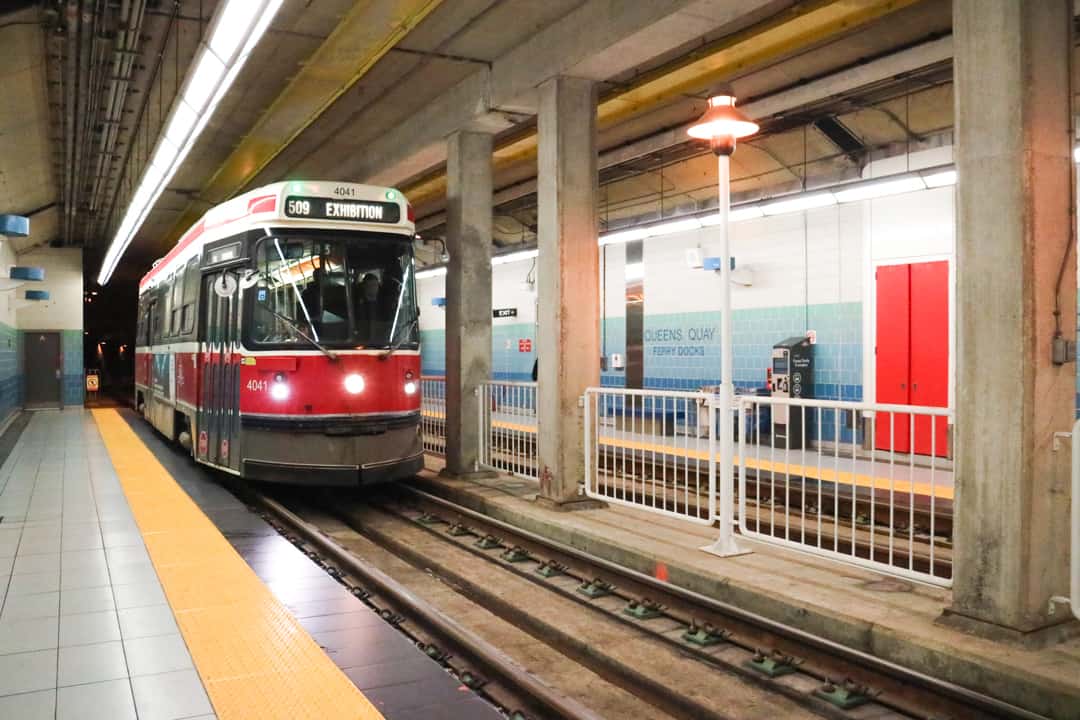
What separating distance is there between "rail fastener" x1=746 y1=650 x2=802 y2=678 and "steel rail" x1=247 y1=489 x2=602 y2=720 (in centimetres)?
144

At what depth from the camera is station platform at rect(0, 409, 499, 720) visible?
4.01 metres

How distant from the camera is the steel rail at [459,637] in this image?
434 centimetres

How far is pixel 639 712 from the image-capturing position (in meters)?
4.98

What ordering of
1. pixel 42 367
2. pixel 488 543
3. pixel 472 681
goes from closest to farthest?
pixel 472 681, pixel 488 543, pixel 42 367

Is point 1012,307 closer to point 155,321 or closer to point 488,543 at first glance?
point 488,543

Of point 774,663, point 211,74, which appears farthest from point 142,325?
point 774,663

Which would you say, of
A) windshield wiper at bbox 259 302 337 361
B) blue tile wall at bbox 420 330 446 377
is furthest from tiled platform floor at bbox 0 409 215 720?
blue tile wall at bbox 420 330 446 377

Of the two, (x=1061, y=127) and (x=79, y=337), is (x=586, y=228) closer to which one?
(x=1061, y=127)

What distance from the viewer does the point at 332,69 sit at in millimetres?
9711

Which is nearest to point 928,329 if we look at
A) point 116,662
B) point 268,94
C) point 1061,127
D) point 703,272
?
point 703,272

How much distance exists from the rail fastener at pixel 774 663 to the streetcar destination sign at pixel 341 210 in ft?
21.0

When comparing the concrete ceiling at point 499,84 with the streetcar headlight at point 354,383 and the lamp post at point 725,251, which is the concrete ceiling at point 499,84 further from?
the streetcar headlight at point 354,383

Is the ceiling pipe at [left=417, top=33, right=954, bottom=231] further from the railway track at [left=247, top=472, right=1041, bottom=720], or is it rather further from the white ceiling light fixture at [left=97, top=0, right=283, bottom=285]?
the white ceiling light fixture at [left=97, top=0, right=283, bottom=285]

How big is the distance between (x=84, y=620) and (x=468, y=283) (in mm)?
7034
